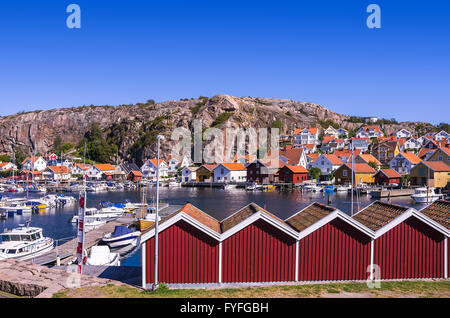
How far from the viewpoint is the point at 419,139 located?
127m

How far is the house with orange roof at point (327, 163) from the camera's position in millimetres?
95812

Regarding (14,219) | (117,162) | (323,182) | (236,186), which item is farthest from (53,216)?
(117,162)

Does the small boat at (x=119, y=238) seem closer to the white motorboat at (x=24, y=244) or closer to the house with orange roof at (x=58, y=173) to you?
the white motorboat at (x=24, y=244)

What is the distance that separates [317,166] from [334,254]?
278 ft

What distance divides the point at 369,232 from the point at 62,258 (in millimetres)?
21264

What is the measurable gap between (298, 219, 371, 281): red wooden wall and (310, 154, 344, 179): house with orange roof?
266 ft

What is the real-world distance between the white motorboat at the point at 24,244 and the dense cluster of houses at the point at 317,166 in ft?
174

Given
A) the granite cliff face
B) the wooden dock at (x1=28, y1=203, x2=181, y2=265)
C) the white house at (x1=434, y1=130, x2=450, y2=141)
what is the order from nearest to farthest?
1. the wooden dock at (x1=28, y1=203, x2=181, y2=265)
2. the white house at (x1=434, y1=130, x2=450, y2=141)
3. the granite cliff face

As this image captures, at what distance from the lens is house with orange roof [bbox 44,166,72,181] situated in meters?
114

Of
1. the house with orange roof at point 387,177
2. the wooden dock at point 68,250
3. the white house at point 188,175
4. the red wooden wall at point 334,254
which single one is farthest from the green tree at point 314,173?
the red wooden wall at point 334,254

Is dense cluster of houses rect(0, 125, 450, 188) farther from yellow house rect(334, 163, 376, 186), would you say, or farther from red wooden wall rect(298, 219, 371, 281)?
red wooden wall rect(298, 219, 371, 281)

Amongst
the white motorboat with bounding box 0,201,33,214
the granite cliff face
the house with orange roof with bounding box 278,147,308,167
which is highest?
the granite cliff face

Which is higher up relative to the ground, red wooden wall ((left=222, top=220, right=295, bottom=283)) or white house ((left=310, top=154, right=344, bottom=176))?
white house ((left=310, top=154, right=344, bottom=176))

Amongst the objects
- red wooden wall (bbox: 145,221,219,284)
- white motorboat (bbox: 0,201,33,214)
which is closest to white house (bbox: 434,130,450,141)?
white motorboat (bbox: 0,201,33,214)
